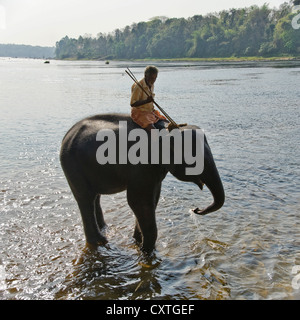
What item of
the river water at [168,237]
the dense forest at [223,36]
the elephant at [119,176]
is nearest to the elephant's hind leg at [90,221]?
the elephant at [119,176]

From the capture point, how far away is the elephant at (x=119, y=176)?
5468mm

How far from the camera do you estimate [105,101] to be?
91.5 feet

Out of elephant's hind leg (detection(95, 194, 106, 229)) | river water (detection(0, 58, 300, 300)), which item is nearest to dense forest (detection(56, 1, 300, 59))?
river water (detection(0, 58, 300, 300))

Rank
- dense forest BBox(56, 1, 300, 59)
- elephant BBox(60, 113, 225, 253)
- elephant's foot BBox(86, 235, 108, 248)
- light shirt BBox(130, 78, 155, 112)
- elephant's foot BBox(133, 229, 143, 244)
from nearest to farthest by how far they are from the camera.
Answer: elephant BBox(60, 113, 225, 253) < light shirt BBox(130, 78, 155, 112) < elephant's foot BBox(86, 235, 108, 248) < elephant's foot BBox(133, 229, 143, 244) < dense forest BBox(56, 1, 300, 59)

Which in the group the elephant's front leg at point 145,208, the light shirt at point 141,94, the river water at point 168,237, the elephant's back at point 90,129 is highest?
the light shirt at point 141,94

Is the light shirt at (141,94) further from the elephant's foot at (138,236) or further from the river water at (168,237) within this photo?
the river water at (168,237)

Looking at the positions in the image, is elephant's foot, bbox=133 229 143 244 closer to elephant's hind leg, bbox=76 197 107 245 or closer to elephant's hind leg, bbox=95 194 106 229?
elephant's hind leg, bbox=76 197 107 245

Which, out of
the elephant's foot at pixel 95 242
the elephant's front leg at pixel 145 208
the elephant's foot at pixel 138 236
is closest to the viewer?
the elephant's front leg at pixel 145 208

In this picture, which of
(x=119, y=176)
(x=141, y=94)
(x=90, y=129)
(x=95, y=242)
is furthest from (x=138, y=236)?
(x=141, y=94)

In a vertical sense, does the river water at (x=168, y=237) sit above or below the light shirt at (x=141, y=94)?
below

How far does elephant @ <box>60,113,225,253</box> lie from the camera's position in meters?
5.47

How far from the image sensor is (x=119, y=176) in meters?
5.81

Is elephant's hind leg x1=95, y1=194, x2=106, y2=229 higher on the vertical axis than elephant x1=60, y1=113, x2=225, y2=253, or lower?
lower

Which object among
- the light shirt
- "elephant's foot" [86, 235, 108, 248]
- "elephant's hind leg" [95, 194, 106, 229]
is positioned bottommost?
"elephant's foot" [86, 235, 108, 248]
